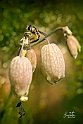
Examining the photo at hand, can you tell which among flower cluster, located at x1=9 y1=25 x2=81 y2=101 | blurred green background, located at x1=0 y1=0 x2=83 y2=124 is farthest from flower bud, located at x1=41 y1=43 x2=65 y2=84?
blurred green background, located at x1=0 y1=0 x2=83 y2=124

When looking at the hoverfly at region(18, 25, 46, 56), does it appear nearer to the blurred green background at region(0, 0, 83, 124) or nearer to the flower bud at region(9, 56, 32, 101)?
the flower bud at region(9, 56, 32, 101)

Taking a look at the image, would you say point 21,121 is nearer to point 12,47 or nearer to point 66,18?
point 12,47

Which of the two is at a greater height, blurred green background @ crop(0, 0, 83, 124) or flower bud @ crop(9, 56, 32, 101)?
blurred green background @ crop(0, 0, 83, 124)

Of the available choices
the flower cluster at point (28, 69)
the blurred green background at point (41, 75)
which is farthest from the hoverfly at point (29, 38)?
the blurred green background at point (41, 75)

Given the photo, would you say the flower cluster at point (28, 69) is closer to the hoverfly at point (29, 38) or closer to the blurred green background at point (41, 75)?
the hoverfly at point (29, 38)

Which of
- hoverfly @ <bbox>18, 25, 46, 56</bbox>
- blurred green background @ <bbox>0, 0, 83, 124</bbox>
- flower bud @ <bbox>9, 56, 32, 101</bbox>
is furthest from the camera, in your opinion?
blurred green background @ <bbox>0, 0, 83, 124</bbox>
